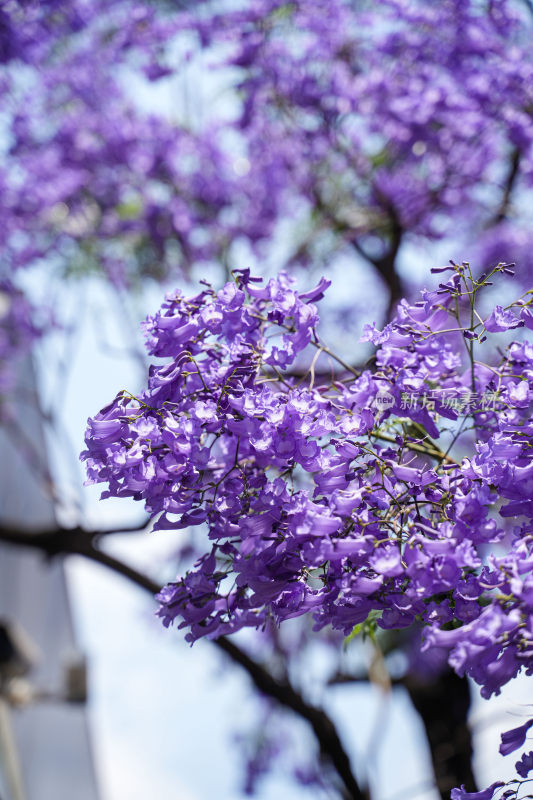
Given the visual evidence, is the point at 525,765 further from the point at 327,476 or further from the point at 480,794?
the point at 327,476

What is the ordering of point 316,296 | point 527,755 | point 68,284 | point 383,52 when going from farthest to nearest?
point 68,284
point 383,52
point 316,296
point 527,755

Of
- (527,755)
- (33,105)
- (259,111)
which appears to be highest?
(33,105)

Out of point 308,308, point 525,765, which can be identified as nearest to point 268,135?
point 308,308

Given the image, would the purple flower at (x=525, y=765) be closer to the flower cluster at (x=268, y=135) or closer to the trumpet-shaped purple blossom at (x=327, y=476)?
the trumpet-shaped purple blossom at (x=327, y=476)

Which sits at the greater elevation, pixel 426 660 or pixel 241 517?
pixel 426 660

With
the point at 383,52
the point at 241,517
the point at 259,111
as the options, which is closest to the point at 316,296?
the point at 241,517

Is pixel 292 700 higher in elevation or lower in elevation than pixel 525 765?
A: higher

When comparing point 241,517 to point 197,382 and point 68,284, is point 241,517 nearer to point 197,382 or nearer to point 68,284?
point 197,382

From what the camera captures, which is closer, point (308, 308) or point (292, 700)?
point (308, 308)

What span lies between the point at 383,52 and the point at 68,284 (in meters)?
3.00

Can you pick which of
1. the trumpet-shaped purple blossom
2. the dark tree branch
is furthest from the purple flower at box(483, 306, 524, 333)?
the dark tree branch

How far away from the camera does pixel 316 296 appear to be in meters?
1.75

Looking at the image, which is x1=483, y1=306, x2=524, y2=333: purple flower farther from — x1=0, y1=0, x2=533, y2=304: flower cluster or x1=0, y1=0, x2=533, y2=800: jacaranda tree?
x1=0, y1=0, x2=533, y2=304: flower cluster

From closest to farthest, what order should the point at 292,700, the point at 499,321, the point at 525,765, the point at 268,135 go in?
1. the point at 525,765
2. the point at 499,321
3. the point at 292,700
4. the point at 268,135
